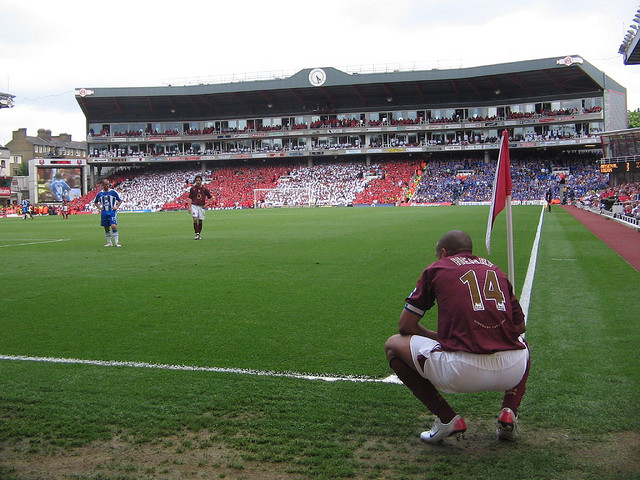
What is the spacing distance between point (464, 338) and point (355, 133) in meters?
75.4

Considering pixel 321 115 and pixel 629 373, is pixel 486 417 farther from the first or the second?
pixel 321 115

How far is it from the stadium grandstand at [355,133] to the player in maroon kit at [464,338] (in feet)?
197

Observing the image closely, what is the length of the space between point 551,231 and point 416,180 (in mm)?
48237

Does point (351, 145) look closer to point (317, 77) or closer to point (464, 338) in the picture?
point (317, 77)

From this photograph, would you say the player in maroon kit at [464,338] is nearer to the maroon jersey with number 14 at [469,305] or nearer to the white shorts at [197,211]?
the maroon jersey with number 14 at [469,305]

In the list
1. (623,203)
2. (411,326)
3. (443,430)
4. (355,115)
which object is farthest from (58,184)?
(443,430)

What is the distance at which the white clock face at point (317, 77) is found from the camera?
7419cm

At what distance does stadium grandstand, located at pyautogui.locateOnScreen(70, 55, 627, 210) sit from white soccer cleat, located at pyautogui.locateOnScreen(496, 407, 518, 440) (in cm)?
5994

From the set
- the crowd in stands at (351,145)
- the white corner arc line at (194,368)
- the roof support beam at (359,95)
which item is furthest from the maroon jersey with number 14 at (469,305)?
the roof support beam at (359,95)

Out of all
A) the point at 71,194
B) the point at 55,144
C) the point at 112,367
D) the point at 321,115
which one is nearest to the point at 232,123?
the point at 321,115

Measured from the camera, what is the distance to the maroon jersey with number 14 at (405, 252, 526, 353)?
3.70 meters

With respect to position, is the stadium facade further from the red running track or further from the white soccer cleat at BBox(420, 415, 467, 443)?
the white soccer cleat at BBox(420, 415, 467, 443)

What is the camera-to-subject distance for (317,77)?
244 feet

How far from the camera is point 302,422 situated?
4215 mm
